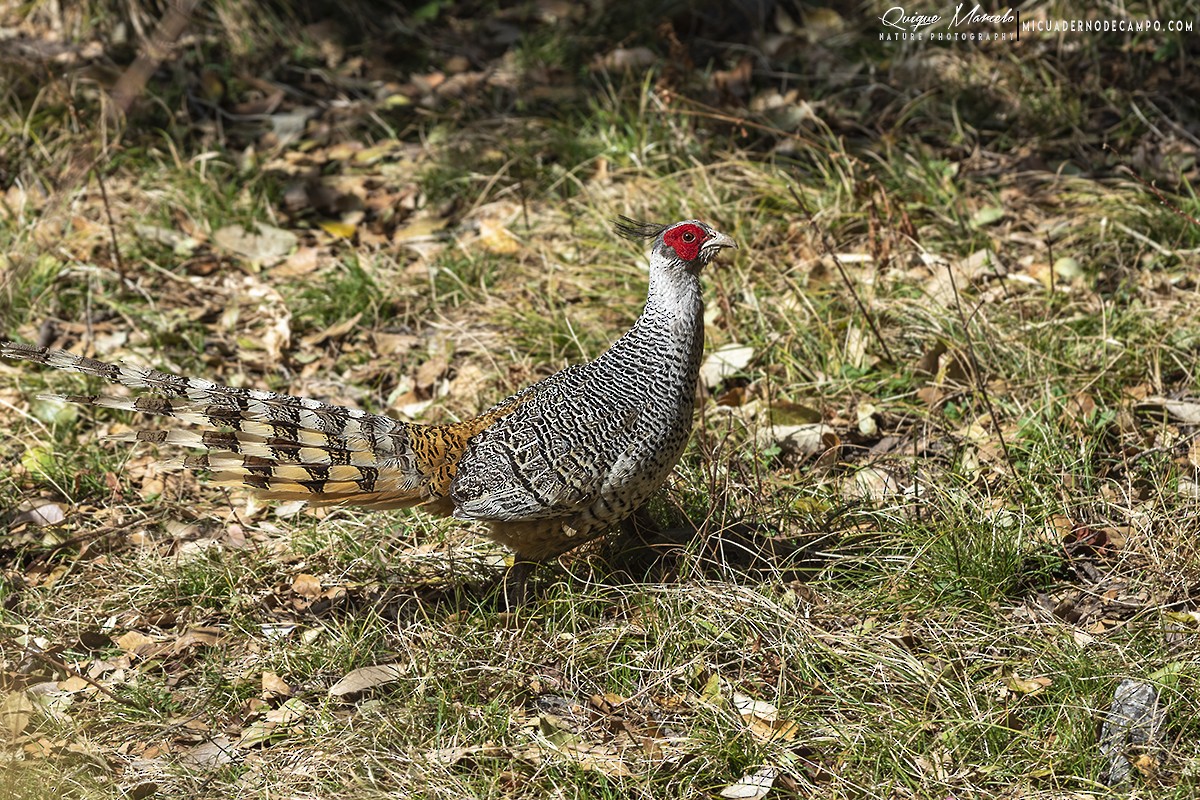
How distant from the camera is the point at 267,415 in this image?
160 inches

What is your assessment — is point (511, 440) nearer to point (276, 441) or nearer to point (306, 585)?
point (276, 441)

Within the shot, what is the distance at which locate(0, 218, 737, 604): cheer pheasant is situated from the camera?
4.07 metres

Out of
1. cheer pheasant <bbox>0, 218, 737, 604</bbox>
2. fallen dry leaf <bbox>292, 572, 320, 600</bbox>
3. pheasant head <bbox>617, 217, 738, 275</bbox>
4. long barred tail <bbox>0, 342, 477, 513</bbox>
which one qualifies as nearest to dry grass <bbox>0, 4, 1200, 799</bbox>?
fallen dry leaf <bbox>292, 572, 320, 600</bbox>

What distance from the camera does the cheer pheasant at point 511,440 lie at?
13.3 ft

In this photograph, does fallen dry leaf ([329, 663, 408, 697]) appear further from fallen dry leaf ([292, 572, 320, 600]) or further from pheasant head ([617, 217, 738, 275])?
pheasant head ([617, 217, 738, 275])

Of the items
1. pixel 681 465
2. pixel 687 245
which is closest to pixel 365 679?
pixel 681 465

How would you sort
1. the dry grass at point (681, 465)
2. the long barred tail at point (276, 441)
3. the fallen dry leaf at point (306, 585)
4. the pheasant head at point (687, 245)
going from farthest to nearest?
the fallen dry leaf at point (306, 585) < the pheasant head at point (687, 245) < the long barred tail at point (276, 441) < the dry grass at point (681, 465)

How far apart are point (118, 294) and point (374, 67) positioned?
9.22ft

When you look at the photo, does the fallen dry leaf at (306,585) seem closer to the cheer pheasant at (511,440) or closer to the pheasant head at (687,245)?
the cheer pheasant at (511,440)

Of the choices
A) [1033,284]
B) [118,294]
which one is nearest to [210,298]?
[118,294]

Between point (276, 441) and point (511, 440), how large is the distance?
818 millimetres

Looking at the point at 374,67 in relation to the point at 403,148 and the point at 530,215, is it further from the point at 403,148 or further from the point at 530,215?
the point at 530,215

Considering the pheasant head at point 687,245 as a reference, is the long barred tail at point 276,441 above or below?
below

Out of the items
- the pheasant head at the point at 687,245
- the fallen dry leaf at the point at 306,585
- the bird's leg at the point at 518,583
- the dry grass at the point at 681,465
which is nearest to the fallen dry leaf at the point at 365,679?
the dry grass at the point at 681,465
